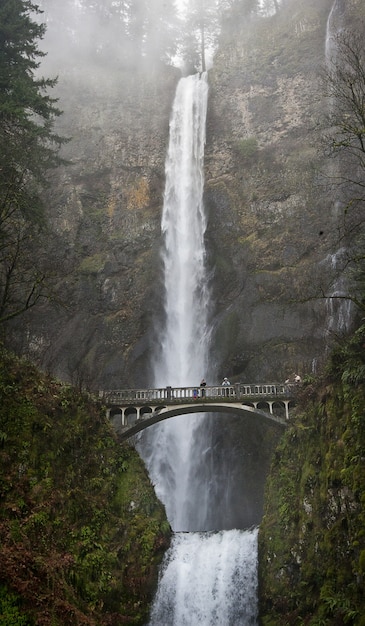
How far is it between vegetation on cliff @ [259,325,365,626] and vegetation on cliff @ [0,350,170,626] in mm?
4635

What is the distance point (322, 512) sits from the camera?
1478 centimetres

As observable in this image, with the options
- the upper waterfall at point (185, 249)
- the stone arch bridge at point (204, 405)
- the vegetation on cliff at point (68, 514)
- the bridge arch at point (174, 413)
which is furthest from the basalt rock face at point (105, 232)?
the vegetation on cliff at point (68, 514)

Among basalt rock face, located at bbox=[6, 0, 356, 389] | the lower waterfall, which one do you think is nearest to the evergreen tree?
basalt rock face, located at bbox=[6, 0, 356, 389]

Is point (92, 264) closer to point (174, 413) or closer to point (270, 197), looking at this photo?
point (270, 197)

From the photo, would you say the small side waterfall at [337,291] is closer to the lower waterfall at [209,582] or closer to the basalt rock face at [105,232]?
the lower waterfall at [209,582]

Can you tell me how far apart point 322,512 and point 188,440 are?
53.3ft

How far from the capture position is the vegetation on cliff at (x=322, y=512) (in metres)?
12.3

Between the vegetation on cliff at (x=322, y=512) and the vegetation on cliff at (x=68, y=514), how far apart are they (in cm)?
464

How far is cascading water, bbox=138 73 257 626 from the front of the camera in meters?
17.5

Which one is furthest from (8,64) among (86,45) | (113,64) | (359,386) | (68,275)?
(86,45)

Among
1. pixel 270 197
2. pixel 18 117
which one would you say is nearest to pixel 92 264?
pixel 270 197

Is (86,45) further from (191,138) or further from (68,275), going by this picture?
(68,275)

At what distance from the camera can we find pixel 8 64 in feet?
75.5

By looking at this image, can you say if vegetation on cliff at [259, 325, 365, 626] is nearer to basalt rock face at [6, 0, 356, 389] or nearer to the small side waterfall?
the small side waterfall
